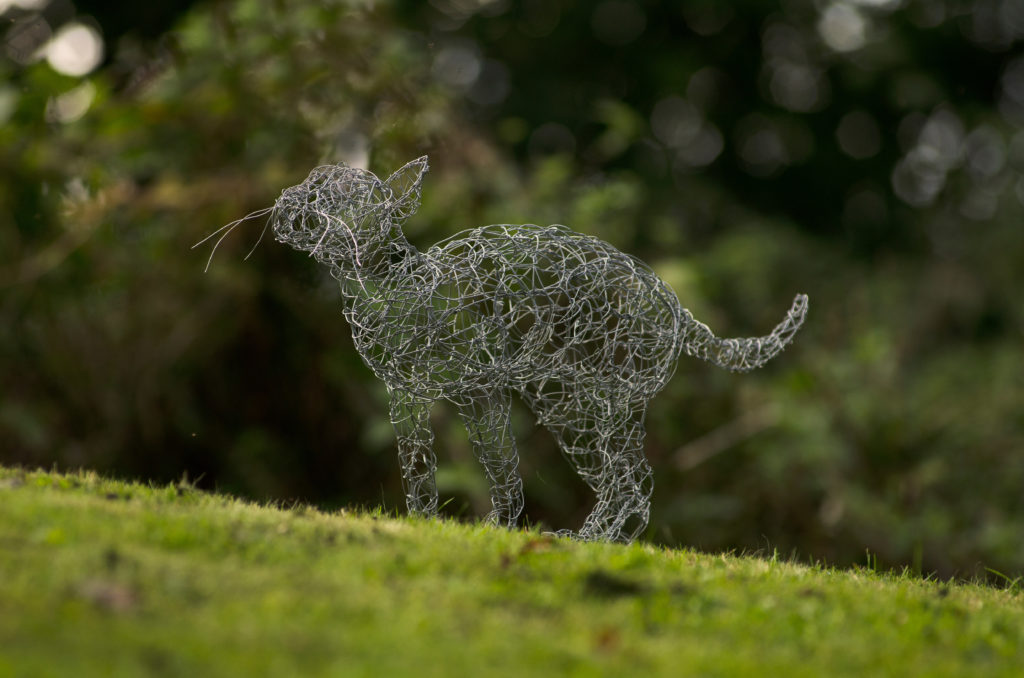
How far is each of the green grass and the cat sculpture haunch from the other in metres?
0.96

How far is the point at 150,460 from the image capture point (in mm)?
11836

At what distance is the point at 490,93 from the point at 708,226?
4.19 meters

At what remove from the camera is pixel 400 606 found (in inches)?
163

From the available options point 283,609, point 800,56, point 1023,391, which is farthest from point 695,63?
point 283,609

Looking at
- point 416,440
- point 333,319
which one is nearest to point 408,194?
point 416,440

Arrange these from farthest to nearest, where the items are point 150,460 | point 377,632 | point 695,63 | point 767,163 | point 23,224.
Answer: point 767,163 → point 695,63 → point 150,460 → point 23,224 → point 377,632

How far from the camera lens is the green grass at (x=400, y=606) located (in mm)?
3559

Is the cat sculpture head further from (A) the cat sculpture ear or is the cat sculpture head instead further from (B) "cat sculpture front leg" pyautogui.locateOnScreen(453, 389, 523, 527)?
(B) "cat sculpture front leg" pyautogui.locateOnScreen(453, 389, 523, 527)

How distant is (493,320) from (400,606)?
2233mm

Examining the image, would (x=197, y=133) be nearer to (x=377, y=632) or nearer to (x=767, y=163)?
(x=377, y=632)

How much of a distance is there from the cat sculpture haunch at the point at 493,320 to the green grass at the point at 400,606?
0.96 metres

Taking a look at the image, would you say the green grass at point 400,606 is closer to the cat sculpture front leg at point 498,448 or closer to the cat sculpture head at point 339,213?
the cat sculpture front leg at point 498,448

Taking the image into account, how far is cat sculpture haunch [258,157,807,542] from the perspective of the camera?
19.7ft

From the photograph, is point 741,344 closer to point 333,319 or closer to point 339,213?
point 339,213
